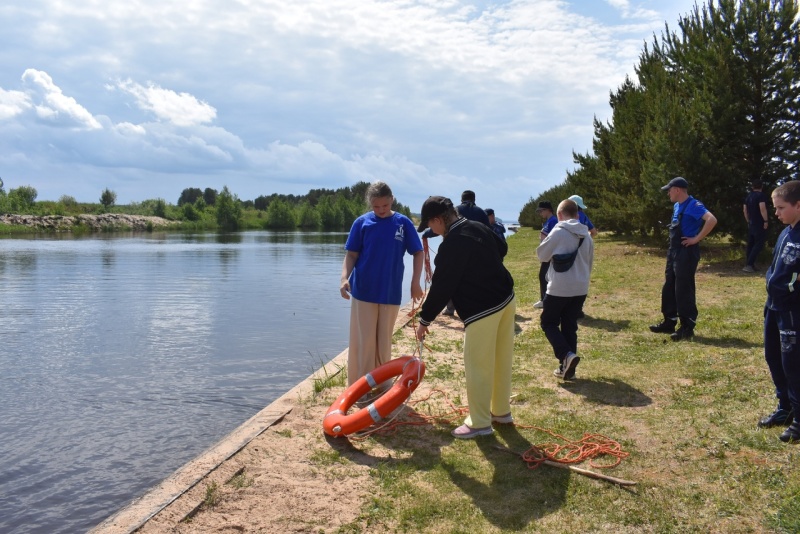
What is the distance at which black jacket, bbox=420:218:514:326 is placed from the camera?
194 inches

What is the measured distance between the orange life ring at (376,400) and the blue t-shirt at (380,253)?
0.67 m

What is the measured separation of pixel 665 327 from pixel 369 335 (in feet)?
15.6

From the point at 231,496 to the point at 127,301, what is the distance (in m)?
13.5

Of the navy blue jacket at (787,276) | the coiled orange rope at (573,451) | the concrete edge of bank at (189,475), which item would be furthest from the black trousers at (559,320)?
the concrete edge of bank at (189,475)

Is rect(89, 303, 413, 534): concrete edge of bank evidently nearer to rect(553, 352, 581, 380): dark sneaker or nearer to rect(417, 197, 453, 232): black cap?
rect(417, 197, 453, 232): black cap

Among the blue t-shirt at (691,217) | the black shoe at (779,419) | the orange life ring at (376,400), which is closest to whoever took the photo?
the black shoe at (779,419)

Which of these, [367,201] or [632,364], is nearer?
[367,201]

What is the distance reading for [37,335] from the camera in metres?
11.8

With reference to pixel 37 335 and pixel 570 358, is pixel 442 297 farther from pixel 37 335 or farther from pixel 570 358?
pixel 37 335

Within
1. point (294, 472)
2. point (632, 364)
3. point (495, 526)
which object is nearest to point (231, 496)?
point (294, 472)

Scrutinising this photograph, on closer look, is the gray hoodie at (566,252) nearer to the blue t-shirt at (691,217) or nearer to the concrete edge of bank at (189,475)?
the blue t-shirt at (691,217)

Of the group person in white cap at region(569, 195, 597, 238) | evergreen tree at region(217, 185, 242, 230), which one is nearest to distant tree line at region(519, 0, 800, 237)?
person in white cap at region(569, 195, 597, 238)

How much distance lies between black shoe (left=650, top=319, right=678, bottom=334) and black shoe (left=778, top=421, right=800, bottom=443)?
4080 millimetres

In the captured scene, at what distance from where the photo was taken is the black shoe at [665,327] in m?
8.59
